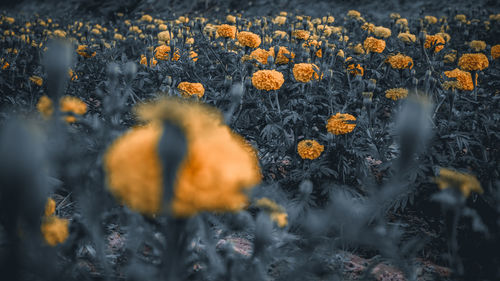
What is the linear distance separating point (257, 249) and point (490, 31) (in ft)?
20.7

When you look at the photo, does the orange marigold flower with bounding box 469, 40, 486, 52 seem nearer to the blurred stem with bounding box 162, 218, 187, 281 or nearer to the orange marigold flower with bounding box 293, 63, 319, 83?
the orange marigold flower with bounding box 293, 63, 319, 83

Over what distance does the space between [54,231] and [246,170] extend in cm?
75

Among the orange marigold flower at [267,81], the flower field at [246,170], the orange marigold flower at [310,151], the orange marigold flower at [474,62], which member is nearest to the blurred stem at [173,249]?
the flower field at [246,170]

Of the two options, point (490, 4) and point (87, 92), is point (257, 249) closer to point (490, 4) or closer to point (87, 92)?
point (87, 92)

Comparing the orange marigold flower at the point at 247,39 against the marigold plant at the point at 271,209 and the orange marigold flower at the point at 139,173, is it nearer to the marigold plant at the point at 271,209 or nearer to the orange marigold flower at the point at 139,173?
the marigold plant at the point at 271,209

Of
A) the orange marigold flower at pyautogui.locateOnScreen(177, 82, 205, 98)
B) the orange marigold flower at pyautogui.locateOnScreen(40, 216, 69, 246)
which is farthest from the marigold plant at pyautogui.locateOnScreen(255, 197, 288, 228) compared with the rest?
the orange marigold flower at pyautogui.locateOnScreen(177, 82, 205, 98)

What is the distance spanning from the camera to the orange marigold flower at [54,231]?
102 centimetres

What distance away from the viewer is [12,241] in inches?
23.0

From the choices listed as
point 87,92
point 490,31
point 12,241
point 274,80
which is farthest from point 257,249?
point 490,31

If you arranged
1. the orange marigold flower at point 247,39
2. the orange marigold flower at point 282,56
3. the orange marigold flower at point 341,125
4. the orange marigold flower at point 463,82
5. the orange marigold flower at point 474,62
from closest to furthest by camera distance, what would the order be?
the orange marigold flower at point 341,125 → the orange marigold flower at point 463,82 → the orange marigold flower at point 474,62 → the orange marigold flower at point 247,39 → the orange marigold flower at point 282,56

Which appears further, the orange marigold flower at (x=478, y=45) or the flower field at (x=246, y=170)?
the orange marigold flower at (x=478, y=45)

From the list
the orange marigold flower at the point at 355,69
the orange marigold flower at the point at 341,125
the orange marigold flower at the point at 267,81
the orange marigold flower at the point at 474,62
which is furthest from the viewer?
the orange marigold flower at the point at 355,69

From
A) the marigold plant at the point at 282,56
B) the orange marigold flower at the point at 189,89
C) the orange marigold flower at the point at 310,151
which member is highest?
the marigold plant at the point at 282,56

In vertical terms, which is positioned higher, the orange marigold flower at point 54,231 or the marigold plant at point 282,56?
the marigold plant at point 282,56
